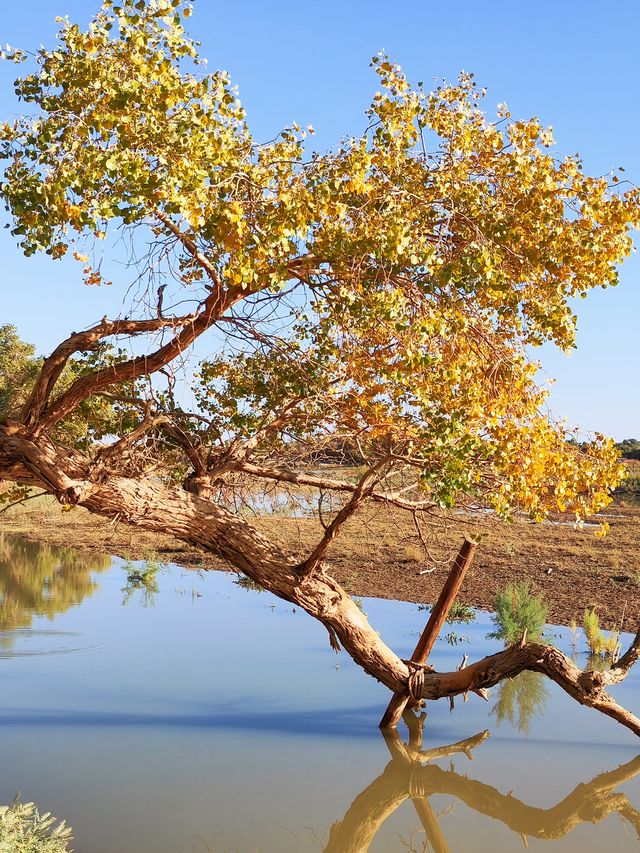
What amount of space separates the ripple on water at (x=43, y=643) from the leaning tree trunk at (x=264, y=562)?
5495 mm

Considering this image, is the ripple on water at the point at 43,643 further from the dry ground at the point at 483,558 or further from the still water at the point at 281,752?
the dry ground at the point at 483,558

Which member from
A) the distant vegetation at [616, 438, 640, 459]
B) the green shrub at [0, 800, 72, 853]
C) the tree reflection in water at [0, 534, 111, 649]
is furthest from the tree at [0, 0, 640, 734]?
the distant vegetation at [616, 438, 640, 459]

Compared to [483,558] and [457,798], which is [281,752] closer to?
→ [457,798]

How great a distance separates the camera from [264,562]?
912 cm

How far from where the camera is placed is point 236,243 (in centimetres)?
638

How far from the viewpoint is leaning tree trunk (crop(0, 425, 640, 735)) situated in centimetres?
814

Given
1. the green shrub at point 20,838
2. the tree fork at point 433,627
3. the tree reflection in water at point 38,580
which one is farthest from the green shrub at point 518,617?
the green shrub at point 20,838

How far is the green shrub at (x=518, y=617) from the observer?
13.6 m

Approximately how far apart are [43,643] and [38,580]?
21.5 feet

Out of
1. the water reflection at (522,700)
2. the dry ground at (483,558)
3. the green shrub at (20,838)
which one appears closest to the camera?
the green shrub at (20,838)

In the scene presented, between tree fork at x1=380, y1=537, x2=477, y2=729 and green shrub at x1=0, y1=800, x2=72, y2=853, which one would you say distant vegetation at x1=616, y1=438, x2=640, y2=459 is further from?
green shrub at x1=0, y1=800, x2=72, y2=853

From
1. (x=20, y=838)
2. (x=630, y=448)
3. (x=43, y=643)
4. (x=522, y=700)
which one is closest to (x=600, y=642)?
(x=522, y=700)

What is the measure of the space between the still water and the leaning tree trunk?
82cm

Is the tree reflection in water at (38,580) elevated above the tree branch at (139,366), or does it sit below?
below
